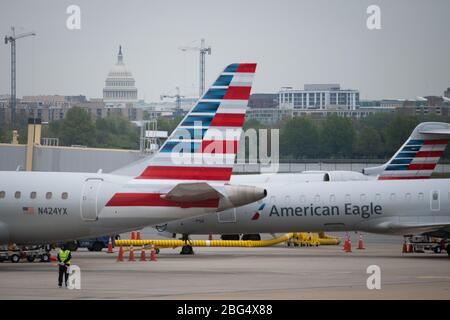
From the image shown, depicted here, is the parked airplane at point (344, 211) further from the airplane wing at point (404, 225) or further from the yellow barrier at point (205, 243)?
the yellow barrier at point (205, 243)

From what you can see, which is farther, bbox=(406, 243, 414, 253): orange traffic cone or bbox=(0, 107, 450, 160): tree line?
bbox=(0, 107, 450, 160): tree line

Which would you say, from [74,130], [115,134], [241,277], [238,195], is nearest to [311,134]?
[115,134]

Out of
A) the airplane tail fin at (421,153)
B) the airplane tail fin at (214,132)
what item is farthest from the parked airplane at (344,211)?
the airplane tail fin at (421,153)

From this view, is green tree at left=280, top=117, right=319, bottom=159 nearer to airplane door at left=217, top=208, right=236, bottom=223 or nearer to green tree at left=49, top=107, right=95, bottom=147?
green tree at left=49, top=107, right=95, bottom=147

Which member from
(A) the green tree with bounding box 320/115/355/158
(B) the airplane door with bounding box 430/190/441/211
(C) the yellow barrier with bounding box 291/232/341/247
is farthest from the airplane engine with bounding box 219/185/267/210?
(A) the green tree with bounding box 320/115/355/158

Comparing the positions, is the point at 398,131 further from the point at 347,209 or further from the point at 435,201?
the point at 347,209

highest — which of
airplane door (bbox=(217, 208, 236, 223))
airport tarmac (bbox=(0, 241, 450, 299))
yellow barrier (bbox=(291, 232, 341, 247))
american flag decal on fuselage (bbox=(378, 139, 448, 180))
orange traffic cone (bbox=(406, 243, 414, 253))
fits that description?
american flag decal on fuselage (bbox=(378, 139, 448, 180))

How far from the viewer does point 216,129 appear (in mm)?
46594

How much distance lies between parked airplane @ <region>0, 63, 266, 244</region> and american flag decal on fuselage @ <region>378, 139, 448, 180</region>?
33002mm

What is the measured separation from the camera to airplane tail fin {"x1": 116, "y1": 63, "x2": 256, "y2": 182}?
4659 centimetres

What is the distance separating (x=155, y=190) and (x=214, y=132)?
3.68 metres

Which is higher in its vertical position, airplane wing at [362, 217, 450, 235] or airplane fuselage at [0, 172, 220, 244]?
airplane fuselage at [0, 172, 220, 244]
